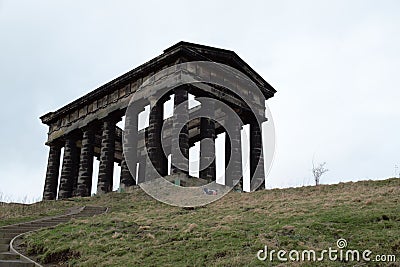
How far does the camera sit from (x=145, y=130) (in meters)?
42.2

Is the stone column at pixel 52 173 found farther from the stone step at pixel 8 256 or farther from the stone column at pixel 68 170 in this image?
the stone step at pixel 8 256

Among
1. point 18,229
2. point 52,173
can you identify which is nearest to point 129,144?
point 52,173

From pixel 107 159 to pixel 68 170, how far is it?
19.9ft

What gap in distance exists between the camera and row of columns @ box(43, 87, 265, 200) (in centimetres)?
2811

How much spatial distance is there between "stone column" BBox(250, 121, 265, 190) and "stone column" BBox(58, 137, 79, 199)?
50.3 feet

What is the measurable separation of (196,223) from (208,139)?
16.6m

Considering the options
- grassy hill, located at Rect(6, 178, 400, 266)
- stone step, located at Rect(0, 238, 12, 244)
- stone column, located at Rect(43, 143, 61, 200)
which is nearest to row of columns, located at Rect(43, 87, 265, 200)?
stone column, located at Rect(43, 143, 61, 200)

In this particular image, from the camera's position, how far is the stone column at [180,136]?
26875mm

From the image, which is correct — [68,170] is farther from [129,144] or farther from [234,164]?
[234,164]

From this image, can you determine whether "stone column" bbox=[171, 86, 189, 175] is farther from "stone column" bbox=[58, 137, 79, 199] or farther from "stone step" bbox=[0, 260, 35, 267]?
"stone step" bbox=[0, 260, 35, 267]

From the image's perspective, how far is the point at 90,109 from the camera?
37.4m

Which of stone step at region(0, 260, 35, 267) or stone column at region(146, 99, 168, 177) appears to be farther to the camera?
stone column at region(146, 99, 168, 177)

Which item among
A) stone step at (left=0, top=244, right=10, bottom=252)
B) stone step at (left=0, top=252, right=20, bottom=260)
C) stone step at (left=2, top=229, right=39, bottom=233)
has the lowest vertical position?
stone step at (left=0, top=252, right=20, bottom=260)

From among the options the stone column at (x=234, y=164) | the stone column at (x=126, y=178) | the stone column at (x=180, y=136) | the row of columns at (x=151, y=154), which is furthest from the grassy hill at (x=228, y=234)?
the stone column at (x=234, y=164)
